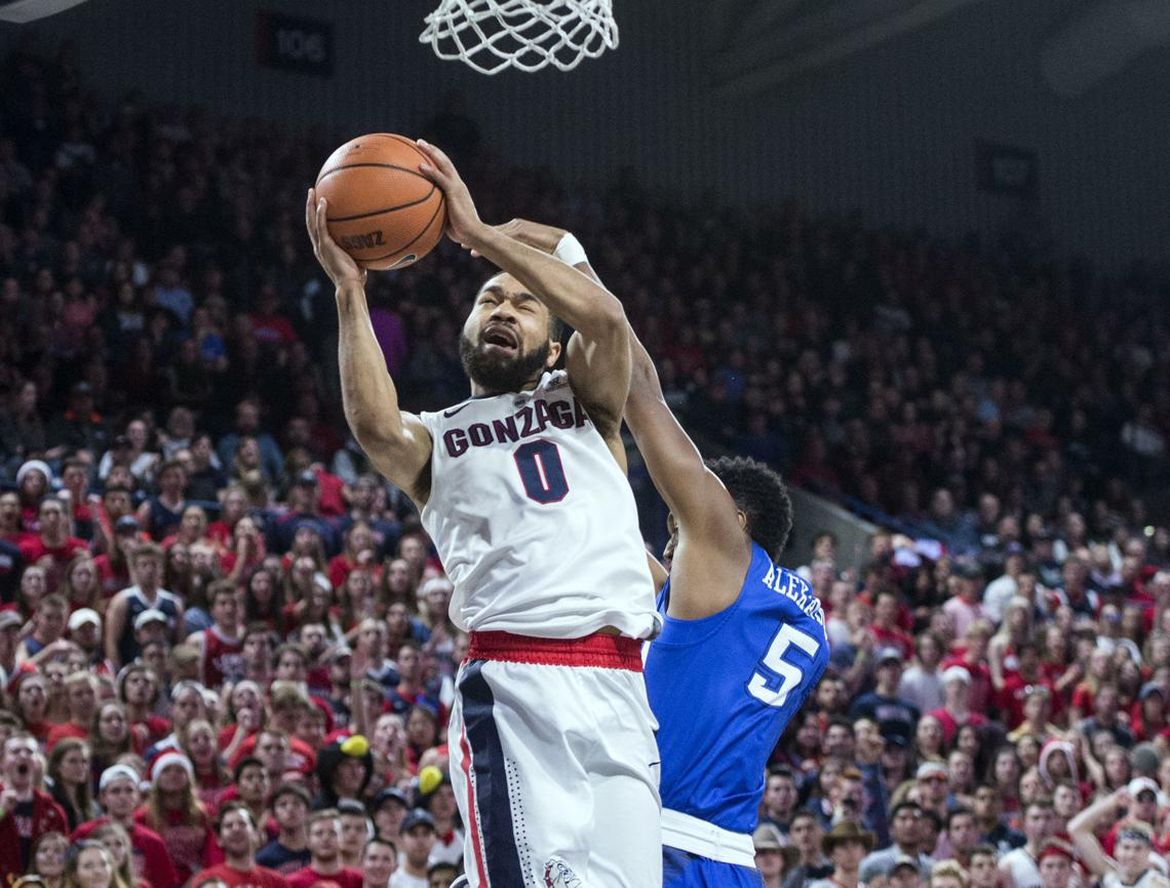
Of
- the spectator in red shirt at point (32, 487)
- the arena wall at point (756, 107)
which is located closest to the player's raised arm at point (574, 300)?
the spectator in red shirt at point (32, 487)

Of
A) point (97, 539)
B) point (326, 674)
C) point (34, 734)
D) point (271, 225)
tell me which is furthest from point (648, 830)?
point (271, 225)

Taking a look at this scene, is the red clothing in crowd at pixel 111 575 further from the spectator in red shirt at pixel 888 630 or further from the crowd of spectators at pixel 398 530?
the spectator in red shirt at pixel 888 630

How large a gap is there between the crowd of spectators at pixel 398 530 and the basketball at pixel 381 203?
150 inches

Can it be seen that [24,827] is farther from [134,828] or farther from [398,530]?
[398,530]

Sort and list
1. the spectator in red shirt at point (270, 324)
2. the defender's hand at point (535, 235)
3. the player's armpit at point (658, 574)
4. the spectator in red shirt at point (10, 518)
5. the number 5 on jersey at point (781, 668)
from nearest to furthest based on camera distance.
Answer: the defender's hand at point (535, 235), the number 5 on jersey at point (781, 668), the player's armpit at point (658, 574), the spectator in red shirt at point (10, 518), the spectator in red shirt at point (270, 324)

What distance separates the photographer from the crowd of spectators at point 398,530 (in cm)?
806

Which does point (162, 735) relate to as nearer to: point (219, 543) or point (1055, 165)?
point (219, 543)

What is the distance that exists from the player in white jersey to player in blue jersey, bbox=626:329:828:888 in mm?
300

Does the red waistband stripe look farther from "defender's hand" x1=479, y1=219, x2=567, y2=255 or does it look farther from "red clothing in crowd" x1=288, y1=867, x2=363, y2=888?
"red clothing in crowd" x1=288, y1=867, x2=363, y2=888

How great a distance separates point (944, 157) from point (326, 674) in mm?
14886

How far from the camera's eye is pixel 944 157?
22.0m

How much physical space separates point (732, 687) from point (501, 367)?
3.32 feet

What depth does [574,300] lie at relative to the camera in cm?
385

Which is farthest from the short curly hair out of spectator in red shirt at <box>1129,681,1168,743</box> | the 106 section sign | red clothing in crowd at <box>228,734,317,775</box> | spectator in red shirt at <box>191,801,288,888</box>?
the 106 section sign
